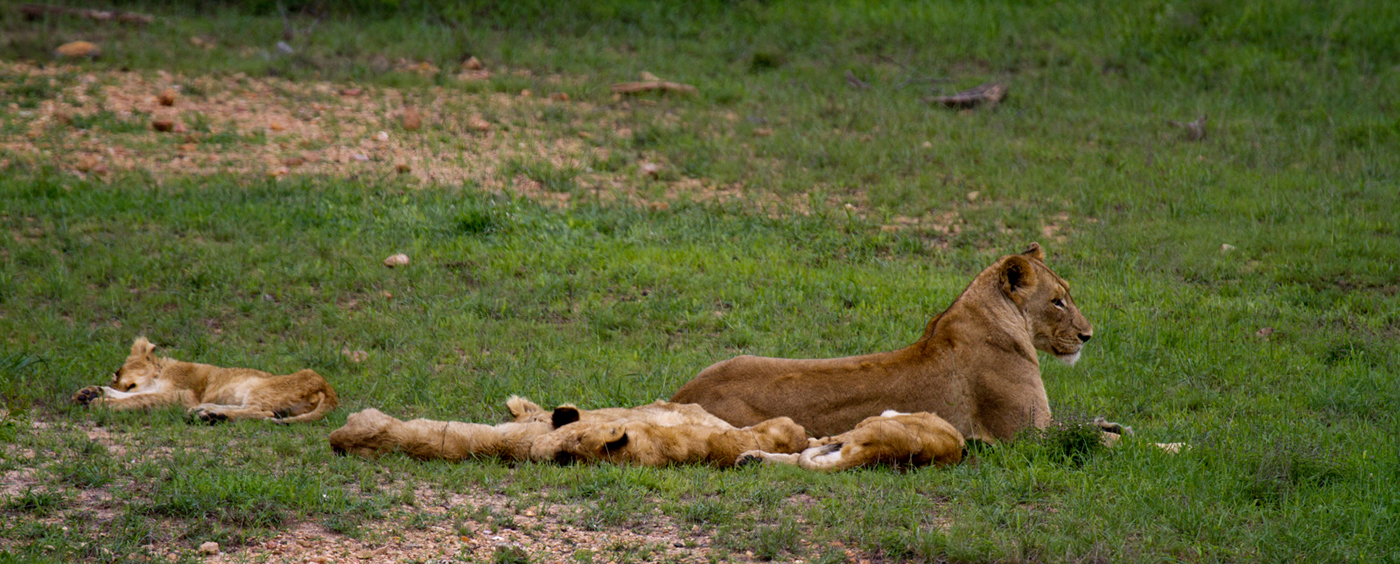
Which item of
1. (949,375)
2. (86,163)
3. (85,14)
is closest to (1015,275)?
(949,375)

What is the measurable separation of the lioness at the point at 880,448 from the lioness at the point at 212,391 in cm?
276

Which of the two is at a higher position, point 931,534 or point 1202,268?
point 931,534

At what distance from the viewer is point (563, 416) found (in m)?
5.72

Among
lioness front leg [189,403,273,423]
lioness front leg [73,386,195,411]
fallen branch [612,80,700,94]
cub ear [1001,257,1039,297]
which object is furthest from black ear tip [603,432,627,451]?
fallen branch [612,80,700,94]

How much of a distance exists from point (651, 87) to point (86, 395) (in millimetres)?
8612

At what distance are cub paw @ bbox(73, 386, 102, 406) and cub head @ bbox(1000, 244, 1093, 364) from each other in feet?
17.0

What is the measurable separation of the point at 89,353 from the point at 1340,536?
7292mm

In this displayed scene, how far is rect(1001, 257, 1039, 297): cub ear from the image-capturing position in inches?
261

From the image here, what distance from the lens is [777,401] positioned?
6023mm

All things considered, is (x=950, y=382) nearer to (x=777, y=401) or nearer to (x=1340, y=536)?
(x=777, y=401)

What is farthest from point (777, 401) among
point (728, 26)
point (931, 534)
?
point (728, 26)

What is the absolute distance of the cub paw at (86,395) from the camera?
6.84m

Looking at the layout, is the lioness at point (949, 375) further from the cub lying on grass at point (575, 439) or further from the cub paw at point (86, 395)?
the cub paw at point (86, 395)

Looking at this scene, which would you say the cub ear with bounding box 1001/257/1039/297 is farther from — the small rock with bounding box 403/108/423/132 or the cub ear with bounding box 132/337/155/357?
the small rock with bounding box 403/108/423/132
